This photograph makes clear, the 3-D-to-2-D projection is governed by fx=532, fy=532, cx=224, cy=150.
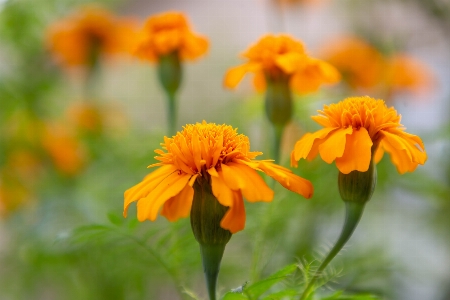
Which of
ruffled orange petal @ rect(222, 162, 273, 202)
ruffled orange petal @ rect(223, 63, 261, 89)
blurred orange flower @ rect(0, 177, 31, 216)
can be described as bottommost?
blurred orange flower @ rect(0, 177, 31, 216)

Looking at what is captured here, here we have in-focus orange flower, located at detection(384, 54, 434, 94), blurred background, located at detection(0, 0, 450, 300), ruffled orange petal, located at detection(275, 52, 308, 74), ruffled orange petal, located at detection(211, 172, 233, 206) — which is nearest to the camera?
ruffled orange petal, located at detection(211, 172, 233, 206)

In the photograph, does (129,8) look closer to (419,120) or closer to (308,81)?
(419,120)

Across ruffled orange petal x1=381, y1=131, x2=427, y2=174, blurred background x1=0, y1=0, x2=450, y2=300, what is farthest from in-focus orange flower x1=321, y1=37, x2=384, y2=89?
ruffled orange petal x1=381, y1=131, x2=427, y2=174

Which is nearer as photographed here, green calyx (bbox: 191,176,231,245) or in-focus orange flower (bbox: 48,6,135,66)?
green calyx (bbox: 191,176,231,245)

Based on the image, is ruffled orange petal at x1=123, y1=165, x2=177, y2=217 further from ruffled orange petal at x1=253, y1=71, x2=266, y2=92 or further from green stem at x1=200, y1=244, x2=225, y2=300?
ruffled orange petal at x1=253, y1=71, x2=266, y2=92

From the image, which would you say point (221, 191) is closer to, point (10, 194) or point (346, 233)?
point (346, 233)

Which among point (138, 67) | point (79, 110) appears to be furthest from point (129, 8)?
point (79, 110)

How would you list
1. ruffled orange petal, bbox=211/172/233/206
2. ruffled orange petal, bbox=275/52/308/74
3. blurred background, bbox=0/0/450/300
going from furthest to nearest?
1. blurred background, bbox=0/0/450/300
2. ruffled orange petal, bbox=275/52/308/74
3. ruffled orange petal, bbox=211/172/233/206
